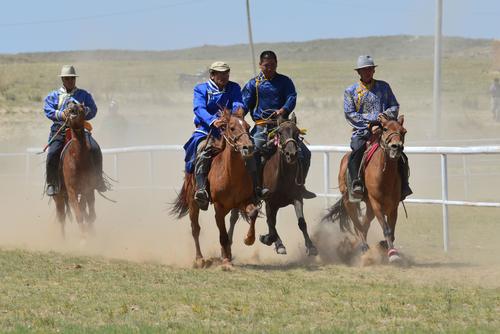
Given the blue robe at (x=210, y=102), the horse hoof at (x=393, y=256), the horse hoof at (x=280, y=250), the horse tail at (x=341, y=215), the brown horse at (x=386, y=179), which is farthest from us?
the horse tail at (x=341, y=215)

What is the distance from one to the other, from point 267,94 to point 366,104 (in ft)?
4.64

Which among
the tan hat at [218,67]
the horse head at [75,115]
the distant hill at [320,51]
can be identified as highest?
the distant hill at [320,51]

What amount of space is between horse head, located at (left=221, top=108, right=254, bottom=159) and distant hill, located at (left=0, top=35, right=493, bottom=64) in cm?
10841

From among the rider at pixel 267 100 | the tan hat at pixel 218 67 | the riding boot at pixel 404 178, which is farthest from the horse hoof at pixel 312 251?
the tan hat at pixel 218 67

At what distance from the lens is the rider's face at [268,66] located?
14047mm

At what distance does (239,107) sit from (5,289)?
356cm

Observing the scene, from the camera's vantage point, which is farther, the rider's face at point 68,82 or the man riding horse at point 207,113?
the rider's face at point 68,82

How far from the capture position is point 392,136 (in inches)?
504

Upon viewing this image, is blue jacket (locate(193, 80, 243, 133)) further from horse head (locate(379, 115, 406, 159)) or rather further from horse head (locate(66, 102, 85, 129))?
horse head (locate(66, 102, 85, 129))

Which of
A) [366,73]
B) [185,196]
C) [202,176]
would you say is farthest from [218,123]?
[366,73]

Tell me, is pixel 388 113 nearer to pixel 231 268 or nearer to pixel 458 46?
pixel 231 268

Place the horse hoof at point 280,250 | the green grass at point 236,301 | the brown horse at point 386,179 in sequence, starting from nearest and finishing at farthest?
the green grass at point 236,301, the brown horse at point 386,179, the horse hoof at point 280,250

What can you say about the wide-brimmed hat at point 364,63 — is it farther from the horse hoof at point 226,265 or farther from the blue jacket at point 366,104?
the horse hoof at point 226,265

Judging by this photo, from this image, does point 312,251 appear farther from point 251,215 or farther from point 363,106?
point 363,106
